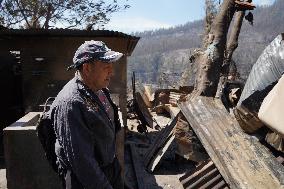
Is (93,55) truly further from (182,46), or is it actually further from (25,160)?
(182,46)

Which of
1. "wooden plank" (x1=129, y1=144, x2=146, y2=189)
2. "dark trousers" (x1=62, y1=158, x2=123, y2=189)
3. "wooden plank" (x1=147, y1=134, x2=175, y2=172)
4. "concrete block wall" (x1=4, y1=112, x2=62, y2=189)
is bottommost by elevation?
"wooden plank" (x1=129, y1=144, x2=146, y2=189)

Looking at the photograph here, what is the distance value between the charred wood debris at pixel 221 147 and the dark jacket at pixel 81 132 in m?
1.37

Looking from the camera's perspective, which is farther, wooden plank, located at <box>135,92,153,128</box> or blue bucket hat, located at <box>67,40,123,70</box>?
wooden plank, located at <box>135,92,153,128</box>

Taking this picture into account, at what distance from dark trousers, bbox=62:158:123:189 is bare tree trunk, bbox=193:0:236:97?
18.3 ft

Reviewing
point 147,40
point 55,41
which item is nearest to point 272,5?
point 147,40

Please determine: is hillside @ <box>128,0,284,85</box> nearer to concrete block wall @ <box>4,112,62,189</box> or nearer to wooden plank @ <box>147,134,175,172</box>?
wooden plank @ <box>147,134,175,172</box>

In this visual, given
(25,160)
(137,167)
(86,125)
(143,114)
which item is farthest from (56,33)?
(86,125)

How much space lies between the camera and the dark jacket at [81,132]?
2377 mm

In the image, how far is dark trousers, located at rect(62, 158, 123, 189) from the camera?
8.31 feet

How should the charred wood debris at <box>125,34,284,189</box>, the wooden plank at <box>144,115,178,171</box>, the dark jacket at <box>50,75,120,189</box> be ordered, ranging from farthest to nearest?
1. the wooden plank at <box>144,115,178,171</box>
2. the charred wood debris at <box>125,34,284,189</box>
3. the dark jacket at <box>50,75,120,189</box>

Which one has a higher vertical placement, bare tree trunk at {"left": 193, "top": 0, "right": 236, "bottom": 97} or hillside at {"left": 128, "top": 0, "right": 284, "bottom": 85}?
bare tree trunk at {"left": 193, "top": 0, "right": 236, "bottom": 97}

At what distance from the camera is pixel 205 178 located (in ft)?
18.3

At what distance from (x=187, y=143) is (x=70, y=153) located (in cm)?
501

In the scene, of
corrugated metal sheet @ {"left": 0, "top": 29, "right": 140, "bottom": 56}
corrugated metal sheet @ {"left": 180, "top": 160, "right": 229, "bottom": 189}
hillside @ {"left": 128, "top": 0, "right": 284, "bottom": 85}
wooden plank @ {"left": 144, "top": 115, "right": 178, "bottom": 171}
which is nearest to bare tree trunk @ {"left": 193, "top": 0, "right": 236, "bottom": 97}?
wooden plank @ {"left": 144, "top": 115, "right": 178, "bottom": 171}
